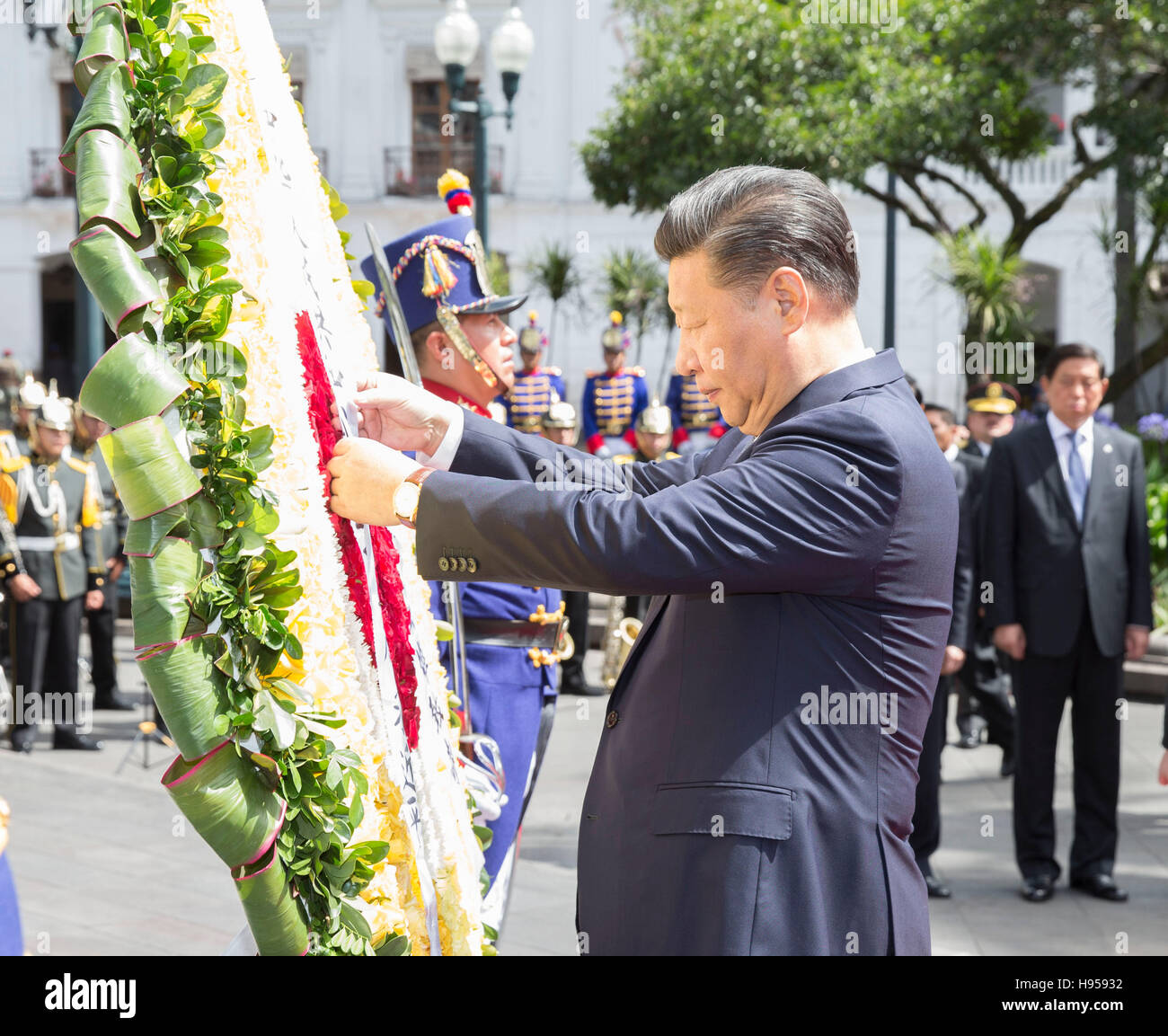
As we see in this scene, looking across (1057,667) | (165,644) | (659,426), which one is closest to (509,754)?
(165,644)

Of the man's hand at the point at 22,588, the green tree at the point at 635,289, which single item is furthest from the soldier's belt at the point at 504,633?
the green tree at the point at 635,289

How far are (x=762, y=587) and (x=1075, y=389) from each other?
13.4ft

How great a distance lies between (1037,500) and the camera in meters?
5.42

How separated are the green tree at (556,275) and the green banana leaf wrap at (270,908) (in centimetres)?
1969

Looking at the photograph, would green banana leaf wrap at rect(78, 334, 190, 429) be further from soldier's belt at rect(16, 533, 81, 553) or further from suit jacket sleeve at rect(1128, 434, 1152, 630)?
soldier's belt at rect(16, 533, 81, 553)

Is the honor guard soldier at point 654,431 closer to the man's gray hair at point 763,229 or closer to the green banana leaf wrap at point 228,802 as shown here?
the man's gray hair at point 763,229

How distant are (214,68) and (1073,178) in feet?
52.6

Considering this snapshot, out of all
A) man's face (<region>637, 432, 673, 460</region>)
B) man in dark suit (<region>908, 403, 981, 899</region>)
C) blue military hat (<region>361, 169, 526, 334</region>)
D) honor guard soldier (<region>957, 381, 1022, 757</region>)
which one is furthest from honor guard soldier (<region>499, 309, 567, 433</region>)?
blue military hat (<region>361, 169, 526, 334</region>)

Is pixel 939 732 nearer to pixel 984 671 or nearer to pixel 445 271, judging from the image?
pixel 984 671

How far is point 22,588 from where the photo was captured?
7574 millimetres

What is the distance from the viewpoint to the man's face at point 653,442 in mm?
10500

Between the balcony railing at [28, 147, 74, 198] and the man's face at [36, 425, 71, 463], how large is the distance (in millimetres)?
20239

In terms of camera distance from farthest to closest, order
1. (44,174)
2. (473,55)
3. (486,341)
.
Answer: (44,174) < (473,55) < (486,341)

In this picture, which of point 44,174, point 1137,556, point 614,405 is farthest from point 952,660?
point 44,174
